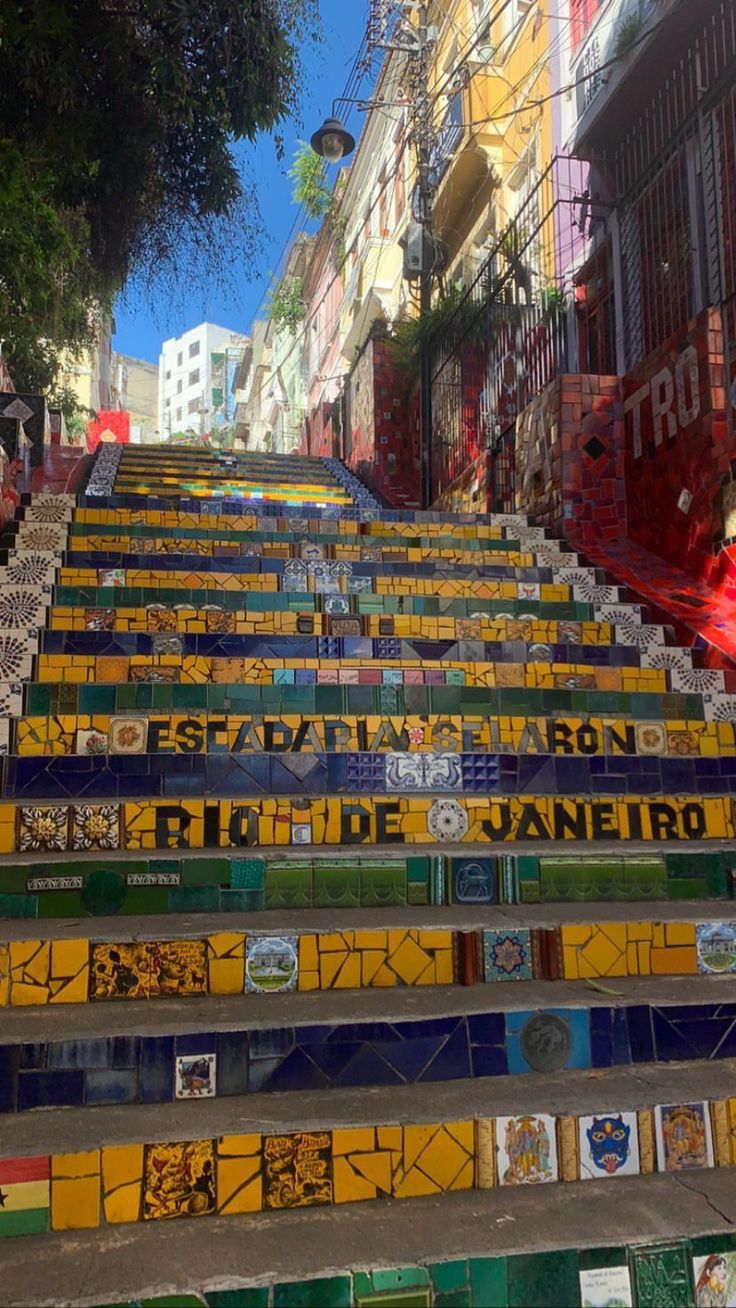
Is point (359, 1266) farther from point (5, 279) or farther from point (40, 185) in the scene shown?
point (5, 279)

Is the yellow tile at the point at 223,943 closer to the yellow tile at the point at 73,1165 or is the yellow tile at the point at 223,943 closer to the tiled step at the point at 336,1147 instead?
the tiled step at the point at 336,1147

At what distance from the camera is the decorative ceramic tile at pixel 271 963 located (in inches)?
80.4

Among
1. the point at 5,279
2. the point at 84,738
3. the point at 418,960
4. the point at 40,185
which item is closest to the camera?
the point at 418,960

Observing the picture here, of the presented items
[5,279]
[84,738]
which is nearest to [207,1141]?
[84,738]

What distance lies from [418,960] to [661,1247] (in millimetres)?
771

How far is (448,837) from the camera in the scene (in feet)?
8.79

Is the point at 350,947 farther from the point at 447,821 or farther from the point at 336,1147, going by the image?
the point at 447,821

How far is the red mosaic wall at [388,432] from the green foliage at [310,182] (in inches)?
474

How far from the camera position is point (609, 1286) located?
4.91 feet

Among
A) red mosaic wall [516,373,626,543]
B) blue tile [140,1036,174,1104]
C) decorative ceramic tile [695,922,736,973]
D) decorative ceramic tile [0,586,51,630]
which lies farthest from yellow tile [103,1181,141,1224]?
red mosaic wall [516,373,626,543]

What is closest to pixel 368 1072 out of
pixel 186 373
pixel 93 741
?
pixel 93 741

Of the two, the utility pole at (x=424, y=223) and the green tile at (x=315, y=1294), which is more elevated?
the utility pole at (x=424, y=223)

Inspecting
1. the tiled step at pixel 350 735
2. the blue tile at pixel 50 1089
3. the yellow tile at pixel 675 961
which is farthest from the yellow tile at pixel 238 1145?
the tiled step at pixel 350 735

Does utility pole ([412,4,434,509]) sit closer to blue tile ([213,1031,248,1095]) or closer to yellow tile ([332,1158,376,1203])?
blue tile ([213,1031,248,1095])
